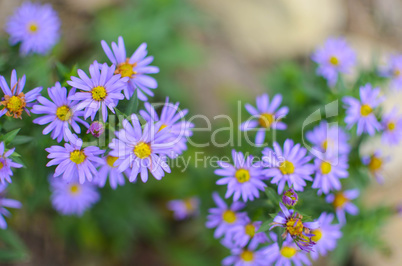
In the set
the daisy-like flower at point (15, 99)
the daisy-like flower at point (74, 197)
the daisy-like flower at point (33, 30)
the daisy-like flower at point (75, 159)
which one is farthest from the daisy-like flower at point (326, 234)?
the daisy-like flower at point (33, 30)

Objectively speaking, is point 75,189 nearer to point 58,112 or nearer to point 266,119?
point 58,112

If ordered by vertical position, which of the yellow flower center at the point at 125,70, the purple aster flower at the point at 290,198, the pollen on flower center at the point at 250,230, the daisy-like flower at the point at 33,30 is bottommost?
the pollen on flower center at the point at 250,230

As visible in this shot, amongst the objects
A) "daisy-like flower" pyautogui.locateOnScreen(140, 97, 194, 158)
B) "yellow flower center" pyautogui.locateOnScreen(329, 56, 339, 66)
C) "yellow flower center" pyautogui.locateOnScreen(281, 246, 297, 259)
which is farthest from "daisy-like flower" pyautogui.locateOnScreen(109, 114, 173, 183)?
"yellow flower center" pyautogui.locateOnScreen(329, 56, 339, 66)

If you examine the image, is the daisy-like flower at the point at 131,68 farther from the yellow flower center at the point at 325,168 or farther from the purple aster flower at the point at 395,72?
the purple aster flower at the point at 395,72

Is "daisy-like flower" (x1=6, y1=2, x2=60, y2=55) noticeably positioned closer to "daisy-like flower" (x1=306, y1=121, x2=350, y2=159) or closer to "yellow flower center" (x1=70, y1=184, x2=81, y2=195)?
"yellow flower center" (x1=70, y1=184, x2=81, y2=195)

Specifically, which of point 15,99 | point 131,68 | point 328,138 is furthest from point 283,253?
point 15,99

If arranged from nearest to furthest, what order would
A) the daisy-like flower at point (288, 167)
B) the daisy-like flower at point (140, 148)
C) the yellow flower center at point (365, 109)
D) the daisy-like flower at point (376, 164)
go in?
the daisy-like flower at point (140, 148)
the daisy-like flower at point (288, 167)
the yellow flower center at point (365, 109)
the daisy-like flower at point (376, 164)

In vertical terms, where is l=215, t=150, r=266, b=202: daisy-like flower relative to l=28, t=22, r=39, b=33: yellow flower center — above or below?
below
